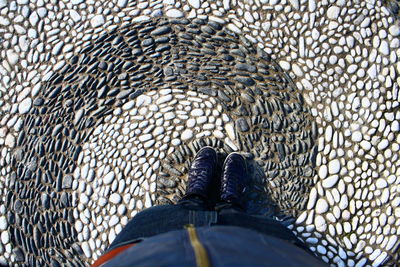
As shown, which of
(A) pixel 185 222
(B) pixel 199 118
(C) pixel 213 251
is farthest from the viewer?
(B) pixel 199 118

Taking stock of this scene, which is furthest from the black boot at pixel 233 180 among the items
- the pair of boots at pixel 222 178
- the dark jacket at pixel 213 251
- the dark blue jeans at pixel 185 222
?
the dark jacket at pixel 213 251

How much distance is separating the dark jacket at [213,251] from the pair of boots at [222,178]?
1.99 ft

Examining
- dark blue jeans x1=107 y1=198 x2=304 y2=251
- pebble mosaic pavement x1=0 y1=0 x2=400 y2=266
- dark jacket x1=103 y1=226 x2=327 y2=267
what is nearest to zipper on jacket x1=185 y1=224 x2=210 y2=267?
dark jacket x1=103 y1=226 x2=327 y2=267

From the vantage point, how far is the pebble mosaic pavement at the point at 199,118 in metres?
1.91

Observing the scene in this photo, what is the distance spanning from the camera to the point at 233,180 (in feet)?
6.03

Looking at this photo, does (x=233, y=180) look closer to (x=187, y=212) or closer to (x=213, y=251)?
(x=187, y=212)

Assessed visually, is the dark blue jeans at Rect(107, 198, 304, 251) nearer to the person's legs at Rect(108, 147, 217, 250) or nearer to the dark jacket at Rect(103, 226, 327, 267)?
the person's legs at Rect(108, 147, 217, 250)

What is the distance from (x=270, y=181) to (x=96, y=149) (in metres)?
0.94

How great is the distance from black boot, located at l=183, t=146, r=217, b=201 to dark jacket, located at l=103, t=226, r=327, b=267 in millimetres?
613

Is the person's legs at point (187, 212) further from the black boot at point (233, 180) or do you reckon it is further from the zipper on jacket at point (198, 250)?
the zipper on jacket at point (198, 250)

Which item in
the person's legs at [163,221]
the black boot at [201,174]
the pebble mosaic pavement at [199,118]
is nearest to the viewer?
the person's legs at [163,221]

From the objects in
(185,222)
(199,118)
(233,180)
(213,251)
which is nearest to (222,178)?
(233,180)

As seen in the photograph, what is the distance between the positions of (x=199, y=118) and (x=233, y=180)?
0.38 metres

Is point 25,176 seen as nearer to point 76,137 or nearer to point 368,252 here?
point 76,137
